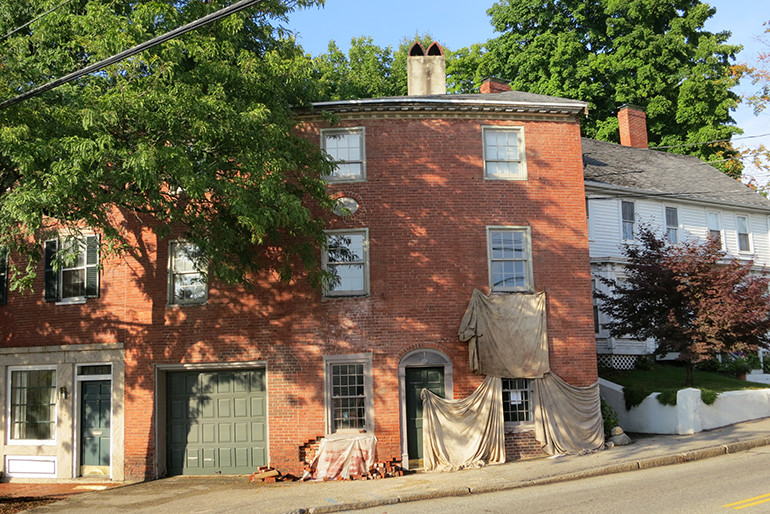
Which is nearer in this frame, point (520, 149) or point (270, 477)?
point (270, 477)

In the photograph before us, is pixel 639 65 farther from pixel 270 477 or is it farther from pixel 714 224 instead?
pixel 270 477

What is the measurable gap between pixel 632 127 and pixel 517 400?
19.5 m

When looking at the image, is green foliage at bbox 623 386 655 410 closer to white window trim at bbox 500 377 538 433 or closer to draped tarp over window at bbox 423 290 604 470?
draped tarp over window at bbox 423 290 604 470

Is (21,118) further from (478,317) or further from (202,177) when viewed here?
(478,317)

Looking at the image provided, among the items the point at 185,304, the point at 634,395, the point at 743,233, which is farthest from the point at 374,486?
the point at 743,233

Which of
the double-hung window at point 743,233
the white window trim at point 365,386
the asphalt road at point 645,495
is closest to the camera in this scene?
the asphalt road at point 645,495

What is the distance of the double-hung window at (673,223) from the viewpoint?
88.8 ft

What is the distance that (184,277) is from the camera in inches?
680

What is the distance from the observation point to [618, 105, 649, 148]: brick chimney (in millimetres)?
31844

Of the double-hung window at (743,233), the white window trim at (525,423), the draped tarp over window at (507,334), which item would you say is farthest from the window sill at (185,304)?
the double-hung window at (743,233)

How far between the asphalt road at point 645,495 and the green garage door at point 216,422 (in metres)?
5.09

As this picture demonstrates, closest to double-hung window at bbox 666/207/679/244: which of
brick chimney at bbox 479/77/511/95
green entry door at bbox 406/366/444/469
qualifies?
brick chimney at bbox 479/77/511/95

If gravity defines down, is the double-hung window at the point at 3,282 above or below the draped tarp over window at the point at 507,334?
above

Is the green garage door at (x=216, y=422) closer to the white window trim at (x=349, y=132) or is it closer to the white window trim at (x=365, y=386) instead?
the white window trim at (x=365, y=386)
